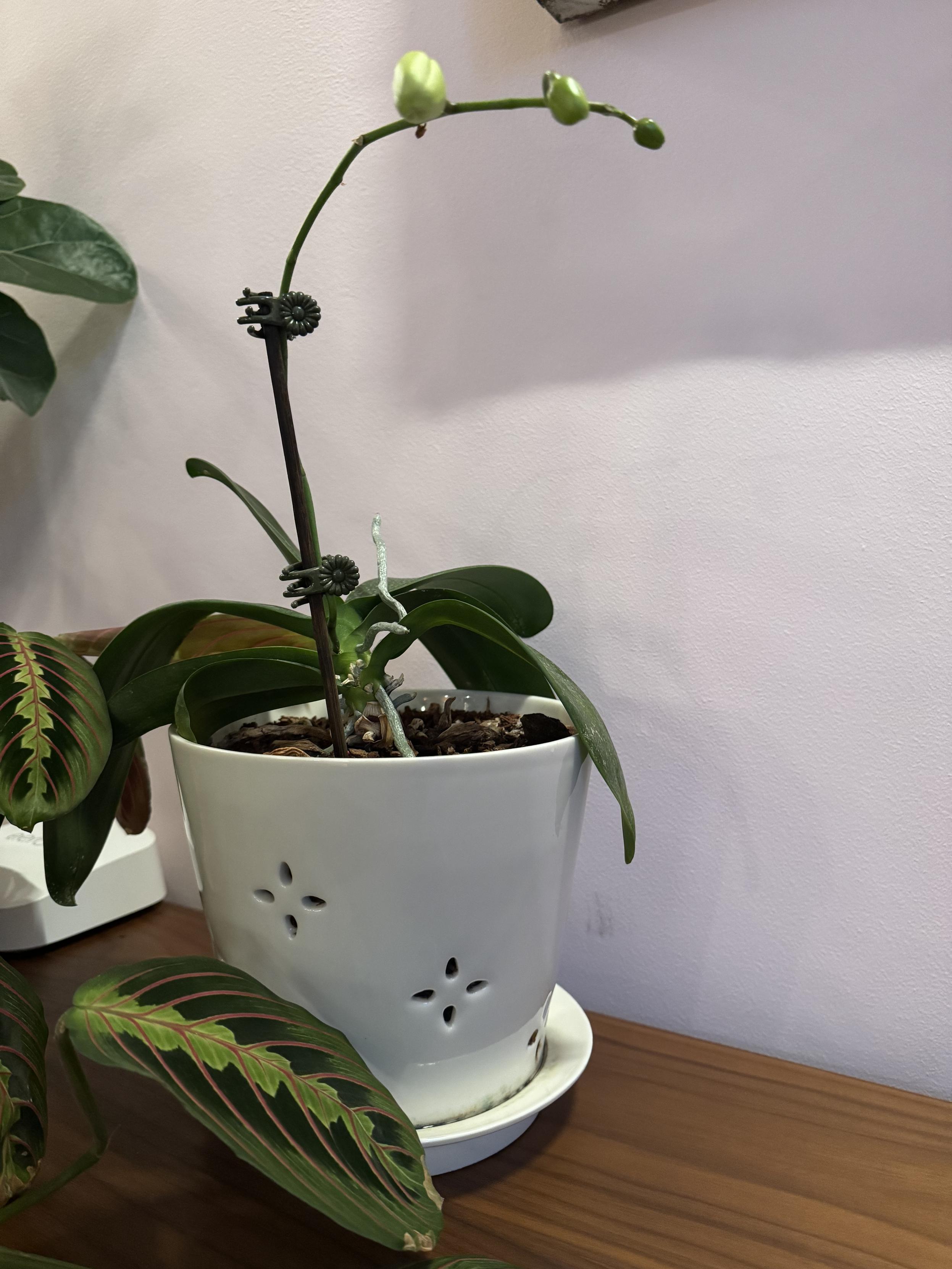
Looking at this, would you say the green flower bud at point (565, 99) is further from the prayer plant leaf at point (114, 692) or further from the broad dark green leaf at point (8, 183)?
the broad dark green leaf at point (8, 183)

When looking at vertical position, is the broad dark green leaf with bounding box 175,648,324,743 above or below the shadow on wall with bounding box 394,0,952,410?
below

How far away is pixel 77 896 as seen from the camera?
A: 2.76ft

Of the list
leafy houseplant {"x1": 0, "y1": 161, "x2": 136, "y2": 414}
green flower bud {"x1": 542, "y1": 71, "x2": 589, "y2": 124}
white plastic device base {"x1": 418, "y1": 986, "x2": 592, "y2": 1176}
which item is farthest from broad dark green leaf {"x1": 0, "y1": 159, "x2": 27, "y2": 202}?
white plastic device base {"x1": 418, "y1": 986, "x2": 592, "y2": 1176}

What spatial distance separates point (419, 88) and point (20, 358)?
2.62ft

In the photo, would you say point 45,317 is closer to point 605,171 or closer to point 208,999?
point 605,171

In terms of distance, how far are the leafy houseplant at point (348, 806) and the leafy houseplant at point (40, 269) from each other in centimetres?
51

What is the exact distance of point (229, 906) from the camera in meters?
0.49

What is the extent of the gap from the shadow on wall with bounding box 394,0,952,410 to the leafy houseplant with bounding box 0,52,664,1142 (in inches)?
7.6

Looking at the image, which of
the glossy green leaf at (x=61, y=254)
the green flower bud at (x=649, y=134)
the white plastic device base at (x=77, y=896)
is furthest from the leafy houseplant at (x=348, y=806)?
the glossy green leaf at (x=61, y=254)

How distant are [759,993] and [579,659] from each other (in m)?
0.29

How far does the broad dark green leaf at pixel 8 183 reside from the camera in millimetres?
829

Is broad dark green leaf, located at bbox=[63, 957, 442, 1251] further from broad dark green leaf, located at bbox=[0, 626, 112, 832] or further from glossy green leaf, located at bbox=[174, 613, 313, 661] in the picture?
glossy green leaf, located at bbox=[174, 613, 313, 661]

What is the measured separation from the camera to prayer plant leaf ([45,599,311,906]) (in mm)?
536

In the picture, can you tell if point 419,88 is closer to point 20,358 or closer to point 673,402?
point 673,402
